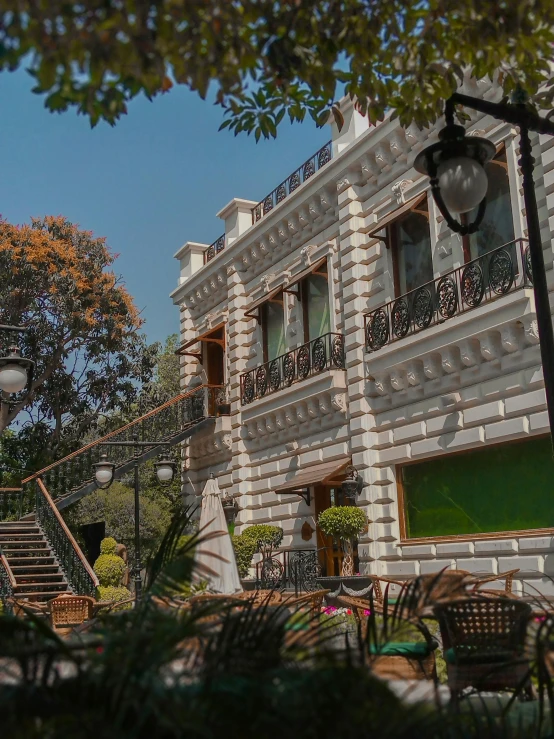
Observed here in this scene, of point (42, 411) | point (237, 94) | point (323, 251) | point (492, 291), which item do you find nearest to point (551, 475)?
point (492, 291)

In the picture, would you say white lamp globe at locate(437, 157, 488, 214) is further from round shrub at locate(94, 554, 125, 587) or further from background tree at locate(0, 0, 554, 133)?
round shrub at locate(94, 554, 125, 587)

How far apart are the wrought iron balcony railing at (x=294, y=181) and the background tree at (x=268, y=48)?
1329 centimetres

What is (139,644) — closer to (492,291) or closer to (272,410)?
(492,291)

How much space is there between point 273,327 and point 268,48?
55.4 feet

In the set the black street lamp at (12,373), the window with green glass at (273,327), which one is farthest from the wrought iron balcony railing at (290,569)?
the black street lamp at (12,373)

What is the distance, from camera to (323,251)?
1830 centimetres

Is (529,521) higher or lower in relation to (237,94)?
lower

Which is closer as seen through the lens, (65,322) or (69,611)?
(69,611)

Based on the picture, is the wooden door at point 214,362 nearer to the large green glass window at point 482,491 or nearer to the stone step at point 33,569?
the stone step at point 33,569

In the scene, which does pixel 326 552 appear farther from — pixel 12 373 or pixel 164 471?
pixel 12 373

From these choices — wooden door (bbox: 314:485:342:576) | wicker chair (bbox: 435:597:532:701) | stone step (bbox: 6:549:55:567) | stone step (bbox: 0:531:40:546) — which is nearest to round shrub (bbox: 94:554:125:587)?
stone step (bbox: 6:549:55:567)

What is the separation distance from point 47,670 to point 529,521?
37.7 ft

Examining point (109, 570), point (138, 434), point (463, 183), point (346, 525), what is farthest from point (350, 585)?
point (138, 434)

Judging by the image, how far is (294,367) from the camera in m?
18.9
